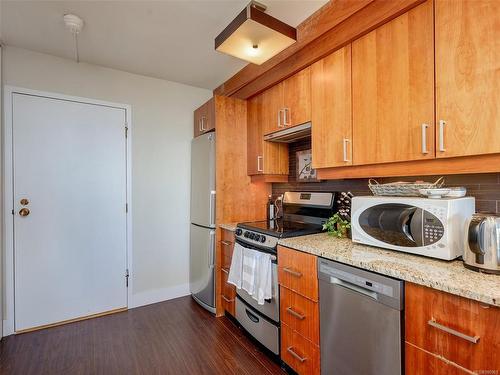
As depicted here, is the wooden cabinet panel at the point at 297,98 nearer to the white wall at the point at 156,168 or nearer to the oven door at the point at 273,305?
the oven door at the point at 273,305

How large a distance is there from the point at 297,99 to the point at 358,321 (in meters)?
1.62

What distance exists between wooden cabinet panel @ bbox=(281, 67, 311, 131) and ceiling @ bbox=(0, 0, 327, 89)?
0.40 m

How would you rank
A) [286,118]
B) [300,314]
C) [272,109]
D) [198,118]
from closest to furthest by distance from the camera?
[300,314], [286,118], [272,109], [198,118]

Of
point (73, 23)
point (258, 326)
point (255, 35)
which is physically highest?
point (73, 23)

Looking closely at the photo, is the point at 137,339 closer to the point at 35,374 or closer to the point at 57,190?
the point at 35,374

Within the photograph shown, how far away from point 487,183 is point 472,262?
1.90 ft

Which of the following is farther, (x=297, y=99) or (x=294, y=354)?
(x=297, y=99)

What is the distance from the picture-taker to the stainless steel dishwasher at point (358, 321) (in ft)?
3.83

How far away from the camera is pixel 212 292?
265 centimetres

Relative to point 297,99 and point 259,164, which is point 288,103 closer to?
point 297,99

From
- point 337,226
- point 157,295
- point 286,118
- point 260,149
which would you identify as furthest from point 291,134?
point 157,295

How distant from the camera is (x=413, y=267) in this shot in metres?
1.19

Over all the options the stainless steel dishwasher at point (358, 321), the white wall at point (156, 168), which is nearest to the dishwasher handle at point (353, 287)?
the stainless steel dishwasher at point (358, 321)

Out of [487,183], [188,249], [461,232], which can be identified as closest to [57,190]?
[188,249]
